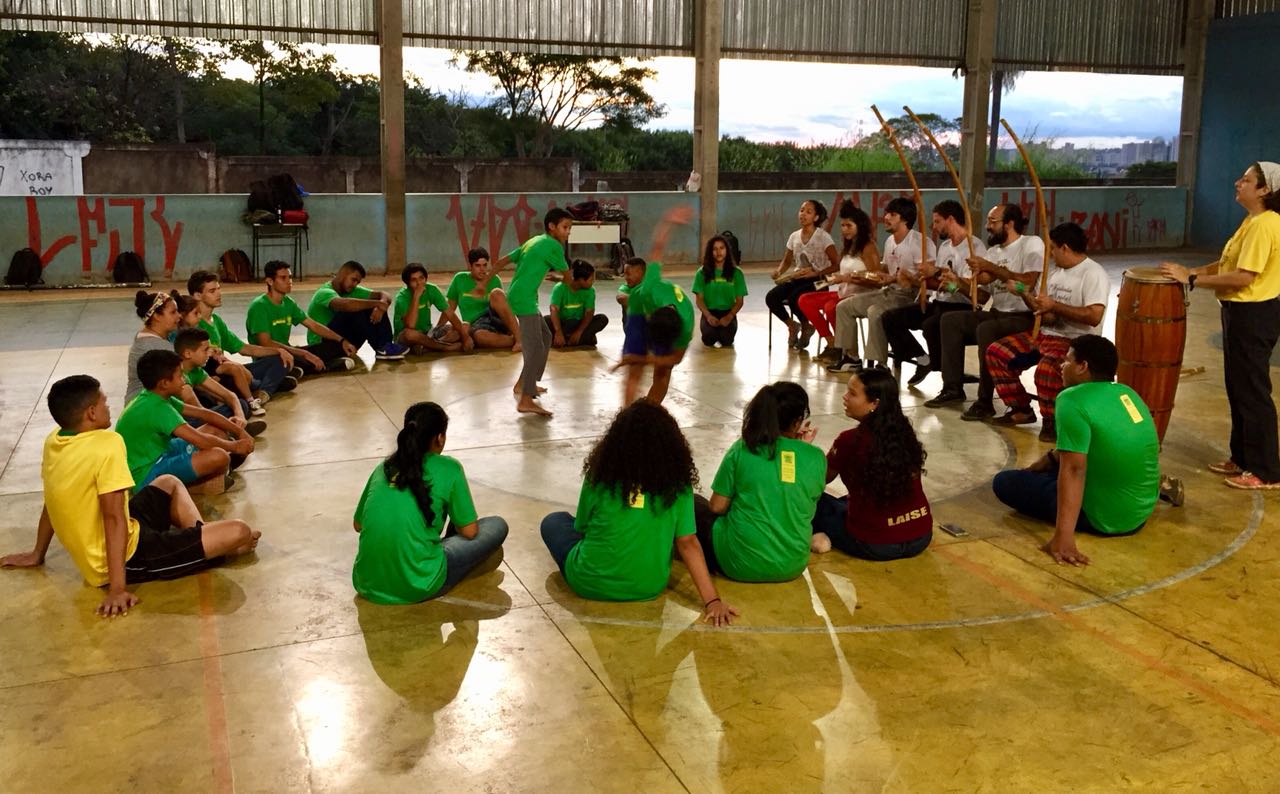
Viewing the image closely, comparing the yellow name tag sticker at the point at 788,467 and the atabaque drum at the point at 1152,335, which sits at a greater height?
the atabaque drum at the point at 1152,335

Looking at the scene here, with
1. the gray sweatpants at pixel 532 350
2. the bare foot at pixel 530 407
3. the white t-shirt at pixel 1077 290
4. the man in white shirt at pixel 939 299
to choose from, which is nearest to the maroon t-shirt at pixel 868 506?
the white t-shirt at pixel 1077 290

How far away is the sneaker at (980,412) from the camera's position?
27.8 ft

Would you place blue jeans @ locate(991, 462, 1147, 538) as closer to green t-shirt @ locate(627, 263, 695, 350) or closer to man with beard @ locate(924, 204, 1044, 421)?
man with beard @ locate(924, 204, 1044, 421)

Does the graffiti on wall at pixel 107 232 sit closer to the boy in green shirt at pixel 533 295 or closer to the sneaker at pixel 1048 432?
the boy in green shirt at pixel 533 295

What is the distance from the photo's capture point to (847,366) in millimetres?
10070

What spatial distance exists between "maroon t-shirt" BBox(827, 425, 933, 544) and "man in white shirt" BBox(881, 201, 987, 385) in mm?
3728

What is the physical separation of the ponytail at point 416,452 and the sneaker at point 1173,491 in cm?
403

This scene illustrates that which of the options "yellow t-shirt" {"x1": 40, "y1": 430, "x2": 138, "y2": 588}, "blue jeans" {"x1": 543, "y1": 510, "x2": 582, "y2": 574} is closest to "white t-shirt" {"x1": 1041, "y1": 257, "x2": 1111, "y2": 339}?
"blue jeans" {"x1": 543, "y1": 510, "x2": 582, "y2": 574}

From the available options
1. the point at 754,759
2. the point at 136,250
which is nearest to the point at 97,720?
the point at 754,759

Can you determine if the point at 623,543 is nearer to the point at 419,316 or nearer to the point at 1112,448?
the point at 1112,448

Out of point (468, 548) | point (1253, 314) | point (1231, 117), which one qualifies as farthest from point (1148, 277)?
point (1231, 117)

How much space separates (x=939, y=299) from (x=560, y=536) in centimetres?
520

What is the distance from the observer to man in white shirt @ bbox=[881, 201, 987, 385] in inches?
361

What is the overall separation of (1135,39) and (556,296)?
1419cm
